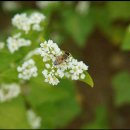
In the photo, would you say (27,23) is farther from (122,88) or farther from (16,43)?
(122,88)

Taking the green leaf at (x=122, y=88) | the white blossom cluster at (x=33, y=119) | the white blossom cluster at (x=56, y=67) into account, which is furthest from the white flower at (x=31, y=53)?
the green leaf at (x=122, y=88)

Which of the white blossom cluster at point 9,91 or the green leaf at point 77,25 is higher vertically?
the green leaf at point 77,25

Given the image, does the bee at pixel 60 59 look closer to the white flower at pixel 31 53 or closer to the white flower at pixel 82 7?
the white flower at pixel 31 53

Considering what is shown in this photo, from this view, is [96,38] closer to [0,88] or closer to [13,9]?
[13,9]

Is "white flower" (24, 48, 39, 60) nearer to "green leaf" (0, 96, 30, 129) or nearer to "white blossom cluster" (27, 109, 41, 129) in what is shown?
"green leaf" (0, 96, 30, 129)

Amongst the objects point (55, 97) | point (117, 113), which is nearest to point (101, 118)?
point (117, 113)

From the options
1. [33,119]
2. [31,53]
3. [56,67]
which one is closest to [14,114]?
[33,119]
